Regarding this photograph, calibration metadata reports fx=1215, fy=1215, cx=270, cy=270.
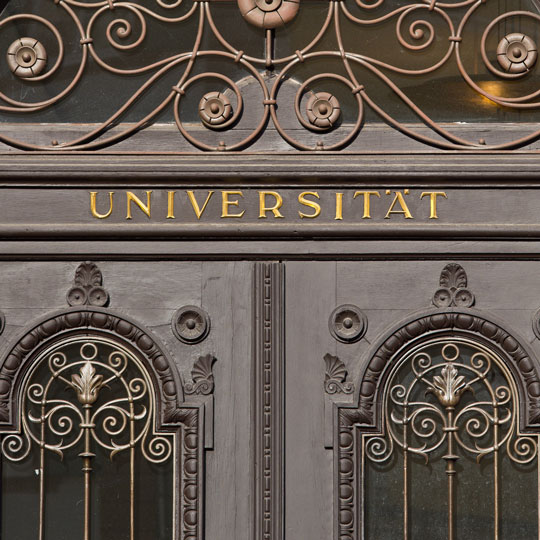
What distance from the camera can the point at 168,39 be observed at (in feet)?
17.4

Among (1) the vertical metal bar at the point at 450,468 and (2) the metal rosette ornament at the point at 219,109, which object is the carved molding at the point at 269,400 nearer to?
(2) the metal rosette ornament at the point at 219,109

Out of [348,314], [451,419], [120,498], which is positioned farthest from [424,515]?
[120,498]

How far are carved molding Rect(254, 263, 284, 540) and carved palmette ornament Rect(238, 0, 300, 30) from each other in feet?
3.43

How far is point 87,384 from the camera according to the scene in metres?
5.09

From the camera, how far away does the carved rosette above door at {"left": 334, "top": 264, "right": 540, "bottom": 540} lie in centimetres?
503

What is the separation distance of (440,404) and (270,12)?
182cm

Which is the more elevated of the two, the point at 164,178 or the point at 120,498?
the point at 164,178

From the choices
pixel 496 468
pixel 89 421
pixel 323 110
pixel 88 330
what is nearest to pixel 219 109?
pixel 323 110

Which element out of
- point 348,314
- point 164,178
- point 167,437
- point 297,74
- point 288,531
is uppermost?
point 297,74

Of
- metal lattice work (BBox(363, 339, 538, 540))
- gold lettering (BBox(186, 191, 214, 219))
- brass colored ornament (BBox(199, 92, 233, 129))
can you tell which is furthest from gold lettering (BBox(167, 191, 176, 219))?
metal lattice work (BBox(363, 339, 538, 540))

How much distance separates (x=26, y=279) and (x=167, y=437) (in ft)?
2.99

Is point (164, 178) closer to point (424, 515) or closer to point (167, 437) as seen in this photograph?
point (167, 437)

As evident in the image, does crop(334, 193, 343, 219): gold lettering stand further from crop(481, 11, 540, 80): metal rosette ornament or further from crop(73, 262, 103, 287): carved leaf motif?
crop(73, 262, 103, 287): carved leaf motif

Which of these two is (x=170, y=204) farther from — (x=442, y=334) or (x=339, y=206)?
(x=442, y=334)
